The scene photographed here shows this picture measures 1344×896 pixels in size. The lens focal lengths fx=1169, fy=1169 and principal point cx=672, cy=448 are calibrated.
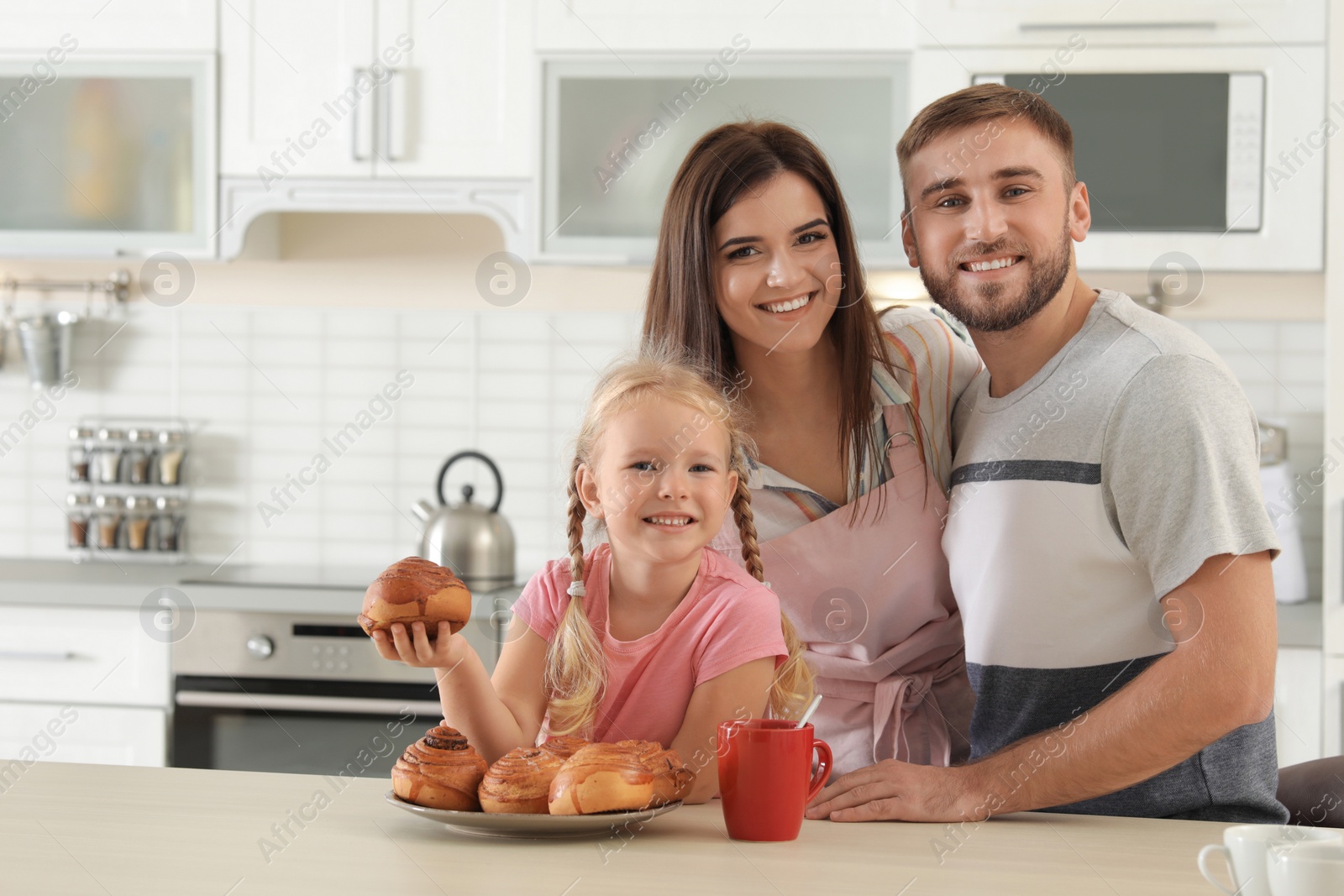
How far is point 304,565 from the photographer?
2.82 meters

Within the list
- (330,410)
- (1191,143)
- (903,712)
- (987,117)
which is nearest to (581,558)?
(903,712)

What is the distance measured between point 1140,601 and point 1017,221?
41 centimetres

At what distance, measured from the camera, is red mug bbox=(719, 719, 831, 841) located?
0.83 meters

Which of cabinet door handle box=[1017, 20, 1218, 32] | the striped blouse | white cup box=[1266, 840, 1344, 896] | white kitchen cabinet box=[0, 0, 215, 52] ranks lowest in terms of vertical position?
white cup box=[1266, 840, 1344, 896]

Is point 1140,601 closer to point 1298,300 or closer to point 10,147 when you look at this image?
point 1298,300

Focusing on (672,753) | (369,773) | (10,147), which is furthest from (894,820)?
(10,147)

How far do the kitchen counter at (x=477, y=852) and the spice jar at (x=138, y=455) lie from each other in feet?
6.61

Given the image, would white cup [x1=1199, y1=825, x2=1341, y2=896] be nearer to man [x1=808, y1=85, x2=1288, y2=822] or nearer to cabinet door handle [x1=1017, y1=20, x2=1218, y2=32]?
man [x1=808, y1=85, x2=1288, y2=822]

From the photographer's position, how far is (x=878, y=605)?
4.39 ft

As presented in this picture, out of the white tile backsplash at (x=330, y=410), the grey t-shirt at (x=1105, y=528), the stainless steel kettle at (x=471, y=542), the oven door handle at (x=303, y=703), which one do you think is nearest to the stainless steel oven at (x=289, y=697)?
the oven door handle at (x=303, y=703)

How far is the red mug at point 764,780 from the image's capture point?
83 centimetres

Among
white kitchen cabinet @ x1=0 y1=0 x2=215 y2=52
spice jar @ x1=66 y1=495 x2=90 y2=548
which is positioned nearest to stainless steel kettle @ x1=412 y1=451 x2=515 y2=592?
spice jar @ x1=66 y1=495 x2=90 y2=548

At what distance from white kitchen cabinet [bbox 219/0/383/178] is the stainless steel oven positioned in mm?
983

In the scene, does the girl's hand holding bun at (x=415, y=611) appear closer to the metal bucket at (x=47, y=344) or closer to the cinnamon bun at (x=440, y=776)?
the cinnamon bun at (x=440, y=776)
